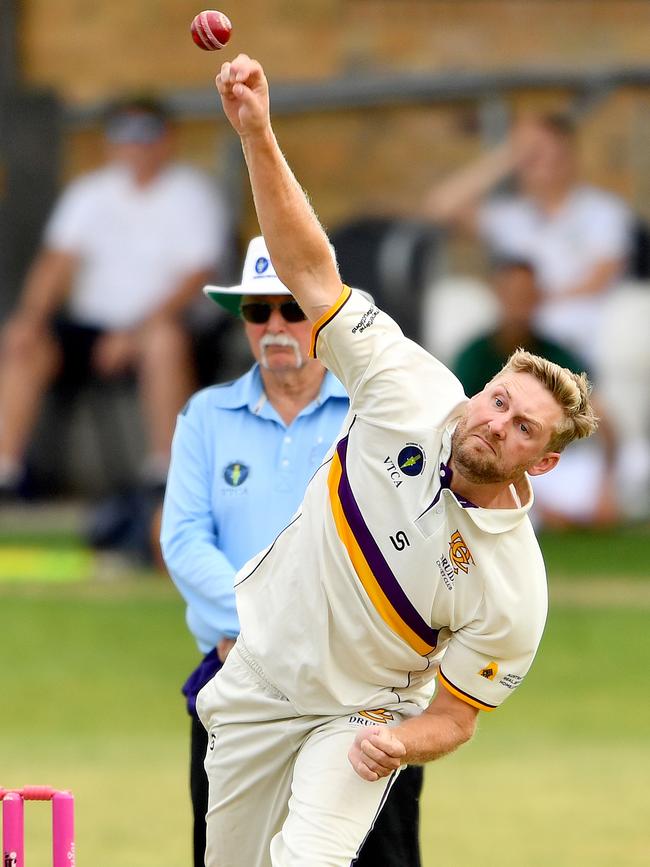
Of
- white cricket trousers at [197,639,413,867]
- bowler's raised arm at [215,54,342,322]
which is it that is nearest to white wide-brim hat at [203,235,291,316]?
bowler's raised arm at [215,54,342,322]

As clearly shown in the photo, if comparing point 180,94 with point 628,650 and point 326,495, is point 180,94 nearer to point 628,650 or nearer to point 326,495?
point 628,650

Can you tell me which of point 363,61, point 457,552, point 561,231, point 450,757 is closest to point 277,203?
point 457,552

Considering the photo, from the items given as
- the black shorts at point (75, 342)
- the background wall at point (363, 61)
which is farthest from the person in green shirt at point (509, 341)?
the black shorts at point (75, 342)

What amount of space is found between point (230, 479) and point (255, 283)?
55 cm

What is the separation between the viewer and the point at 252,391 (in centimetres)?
503

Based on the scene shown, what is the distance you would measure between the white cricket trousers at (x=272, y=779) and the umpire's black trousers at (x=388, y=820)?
35cm

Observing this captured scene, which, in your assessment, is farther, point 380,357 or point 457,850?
point 457,850

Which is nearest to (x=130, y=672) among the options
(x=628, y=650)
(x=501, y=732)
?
(x=501, y=732)

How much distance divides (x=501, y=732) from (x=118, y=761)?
1.82m

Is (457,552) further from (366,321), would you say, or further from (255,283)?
(255,283)

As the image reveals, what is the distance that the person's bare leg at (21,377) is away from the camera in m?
12.1

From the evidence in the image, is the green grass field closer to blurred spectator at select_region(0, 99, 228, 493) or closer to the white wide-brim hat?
blurred spectator at select_region(0, 99, 228, 493)

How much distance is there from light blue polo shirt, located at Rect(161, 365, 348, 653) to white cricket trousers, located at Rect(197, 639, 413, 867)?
1.20 ft

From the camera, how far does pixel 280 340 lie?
4938mm
